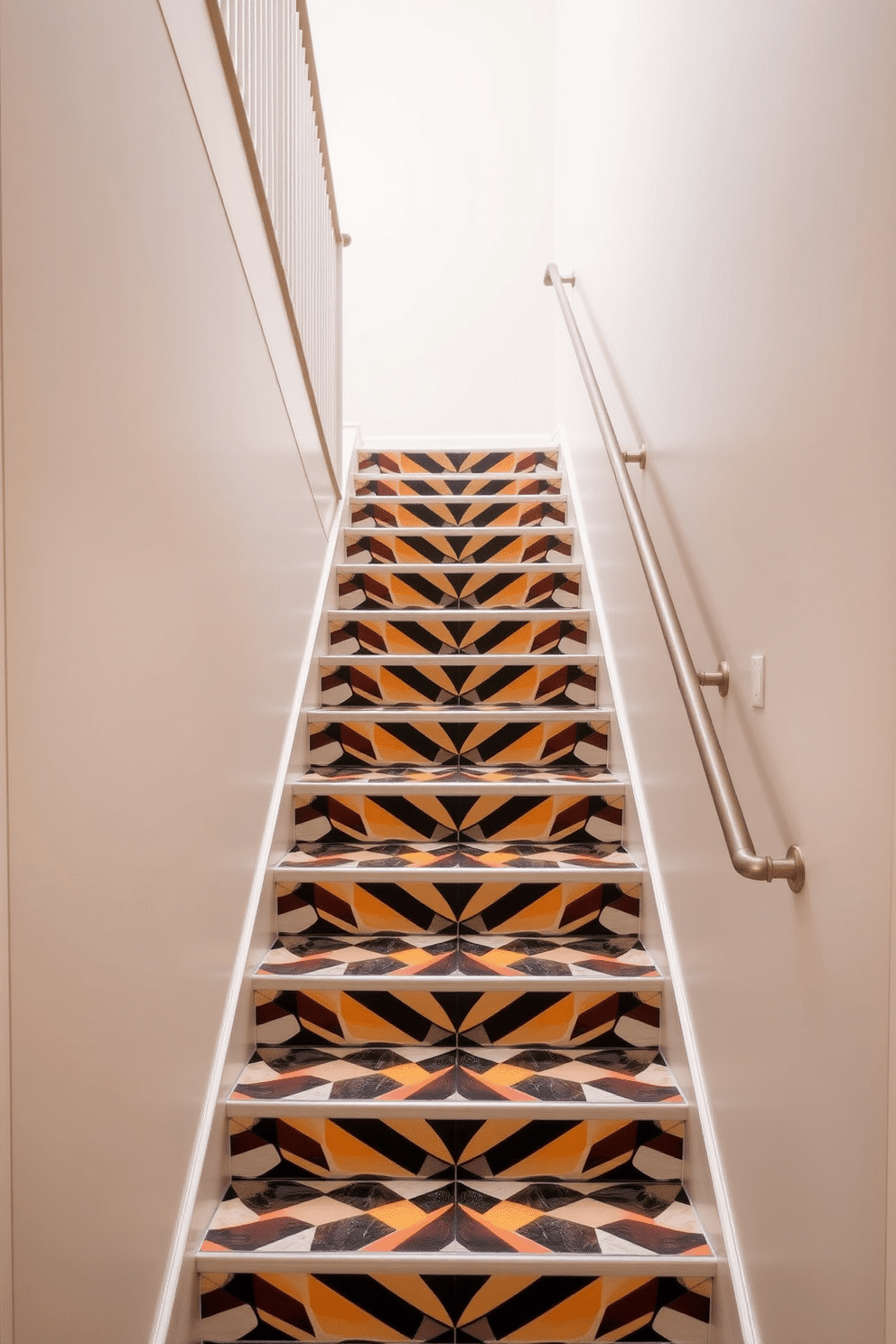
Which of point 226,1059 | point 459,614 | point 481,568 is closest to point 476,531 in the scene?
point 481,568

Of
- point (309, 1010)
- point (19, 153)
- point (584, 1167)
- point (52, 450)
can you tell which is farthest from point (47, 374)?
point (584, 1167)

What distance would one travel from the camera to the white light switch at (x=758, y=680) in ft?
5.04

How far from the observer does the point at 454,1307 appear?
5.56ft

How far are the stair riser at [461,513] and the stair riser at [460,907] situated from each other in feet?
6.30

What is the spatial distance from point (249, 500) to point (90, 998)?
124 centimetres

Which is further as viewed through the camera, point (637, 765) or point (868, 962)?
point (637, 765)

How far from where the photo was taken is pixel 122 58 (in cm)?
130

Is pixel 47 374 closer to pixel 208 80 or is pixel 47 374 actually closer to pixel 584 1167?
pixel 208 80

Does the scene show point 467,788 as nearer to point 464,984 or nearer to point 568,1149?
point 464,984

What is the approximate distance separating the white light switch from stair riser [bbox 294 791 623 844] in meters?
1.13

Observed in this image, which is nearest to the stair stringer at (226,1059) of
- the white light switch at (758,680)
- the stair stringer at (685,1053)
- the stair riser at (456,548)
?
the stair riser at (456,548)

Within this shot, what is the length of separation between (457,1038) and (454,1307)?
571 millimetres

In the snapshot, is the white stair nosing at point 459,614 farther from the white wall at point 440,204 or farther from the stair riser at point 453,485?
the white wall at point 440,204

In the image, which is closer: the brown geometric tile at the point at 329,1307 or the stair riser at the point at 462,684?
the brown geometric tile at the point at 329,1307
